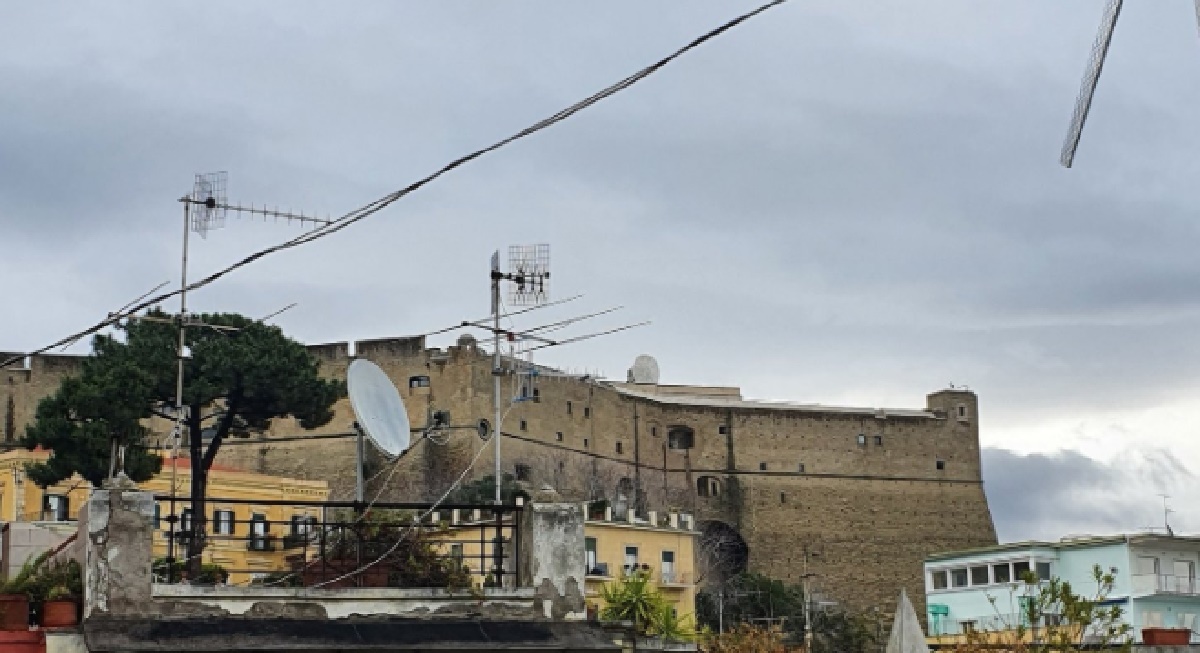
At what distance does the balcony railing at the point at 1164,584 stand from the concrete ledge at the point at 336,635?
1192 inches

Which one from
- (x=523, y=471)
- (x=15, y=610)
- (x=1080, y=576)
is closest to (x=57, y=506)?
(x=523, y=471)

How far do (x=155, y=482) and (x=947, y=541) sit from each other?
43299 millimetres

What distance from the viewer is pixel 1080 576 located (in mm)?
43125

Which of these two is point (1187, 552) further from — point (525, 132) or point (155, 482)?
point (525, 132)

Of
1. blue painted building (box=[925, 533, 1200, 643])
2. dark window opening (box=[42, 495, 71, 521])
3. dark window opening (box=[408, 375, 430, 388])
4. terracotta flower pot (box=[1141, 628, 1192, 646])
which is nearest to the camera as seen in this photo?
terracotta flower pot (box=[1141, 628, 1192, 646])

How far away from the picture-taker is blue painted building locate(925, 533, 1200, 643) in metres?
40.5

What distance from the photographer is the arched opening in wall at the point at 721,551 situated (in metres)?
72.4

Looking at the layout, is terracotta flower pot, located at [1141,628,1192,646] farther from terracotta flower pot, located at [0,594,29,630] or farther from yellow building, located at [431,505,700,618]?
yellow building, located at [431,505,700,618]

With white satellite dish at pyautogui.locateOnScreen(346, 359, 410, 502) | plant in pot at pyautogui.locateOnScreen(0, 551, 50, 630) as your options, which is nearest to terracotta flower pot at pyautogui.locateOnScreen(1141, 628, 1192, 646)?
white satellite dish at pyautogui.locateOnScreen(346, 359, 410, 502)

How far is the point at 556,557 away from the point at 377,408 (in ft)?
7.33

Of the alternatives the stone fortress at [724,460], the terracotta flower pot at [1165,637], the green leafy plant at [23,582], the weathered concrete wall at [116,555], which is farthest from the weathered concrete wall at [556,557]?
the stone fortress at [724,460]

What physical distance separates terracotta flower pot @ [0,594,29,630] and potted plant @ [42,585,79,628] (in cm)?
14

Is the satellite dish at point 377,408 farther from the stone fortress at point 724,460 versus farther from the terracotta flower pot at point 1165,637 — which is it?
Result: the stone fortress at point 724,460

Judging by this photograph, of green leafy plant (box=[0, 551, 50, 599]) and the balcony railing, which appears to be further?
the balcony railing
